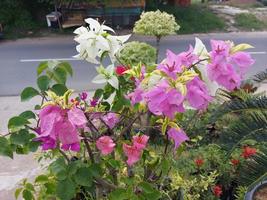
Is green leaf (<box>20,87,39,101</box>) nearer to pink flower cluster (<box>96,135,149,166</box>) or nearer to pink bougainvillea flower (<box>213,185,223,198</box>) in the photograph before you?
pink flower cluster (<box>96,135,149,166</box>)

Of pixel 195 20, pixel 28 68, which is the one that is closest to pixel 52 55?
pixel 28 68

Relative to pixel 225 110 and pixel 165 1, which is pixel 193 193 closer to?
pixel 225 110

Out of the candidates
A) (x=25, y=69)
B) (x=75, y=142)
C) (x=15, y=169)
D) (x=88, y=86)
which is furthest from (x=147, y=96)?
(x=25, y=69)

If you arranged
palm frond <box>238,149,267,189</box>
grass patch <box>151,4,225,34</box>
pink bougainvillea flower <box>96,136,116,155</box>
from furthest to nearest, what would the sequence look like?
grass patch <box>151,4,225,34</box> < palm frond <box>238,149,267,189</box> < pink bougainvillea flower <box>96,136,116,155</box>

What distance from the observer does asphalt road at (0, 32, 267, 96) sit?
7.66 m

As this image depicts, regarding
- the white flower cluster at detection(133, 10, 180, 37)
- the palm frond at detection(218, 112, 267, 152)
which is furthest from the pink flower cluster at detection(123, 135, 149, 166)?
the white flower cluster at detection(133, 10, 180, 37)

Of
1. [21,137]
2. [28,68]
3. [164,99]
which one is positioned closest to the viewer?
[164,99]

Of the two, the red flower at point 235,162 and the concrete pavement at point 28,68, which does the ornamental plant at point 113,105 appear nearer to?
the red flower at point 235,162

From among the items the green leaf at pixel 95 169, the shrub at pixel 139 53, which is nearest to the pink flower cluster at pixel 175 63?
the green leaf at pixel 95 169

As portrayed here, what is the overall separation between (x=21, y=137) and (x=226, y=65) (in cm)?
89

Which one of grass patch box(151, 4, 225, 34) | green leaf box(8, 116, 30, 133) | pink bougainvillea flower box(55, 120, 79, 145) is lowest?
grass patch box(151, 4, 225, 34)

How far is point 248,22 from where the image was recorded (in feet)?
47.0

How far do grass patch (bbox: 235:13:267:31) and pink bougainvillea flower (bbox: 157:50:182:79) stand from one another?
12.7 m

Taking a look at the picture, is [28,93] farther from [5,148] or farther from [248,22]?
[248,22]
